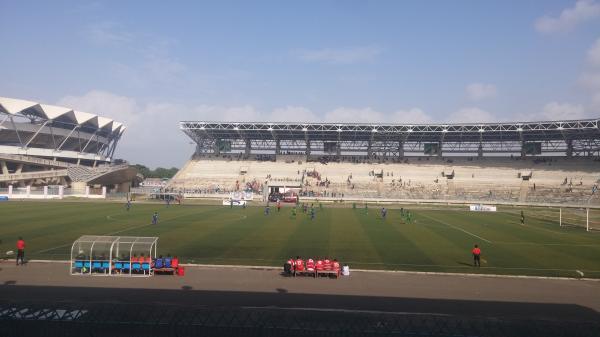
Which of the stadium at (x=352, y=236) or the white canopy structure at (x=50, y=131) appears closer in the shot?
the stadium at (x=352, y=236)

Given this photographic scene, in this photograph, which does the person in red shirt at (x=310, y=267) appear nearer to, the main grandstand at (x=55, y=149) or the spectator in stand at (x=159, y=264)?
the spectator in stand at (x=159, y=264)

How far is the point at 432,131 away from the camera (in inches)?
3420

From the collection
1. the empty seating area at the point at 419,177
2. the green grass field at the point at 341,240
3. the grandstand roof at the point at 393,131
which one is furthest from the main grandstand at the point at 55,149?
the green grass field at the point at 341,240

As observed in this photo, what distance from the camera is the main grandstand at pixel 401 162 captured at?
78.4 metres

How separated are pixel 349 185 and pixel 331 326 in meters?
75.5

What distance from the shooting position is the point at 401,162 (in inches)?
3755

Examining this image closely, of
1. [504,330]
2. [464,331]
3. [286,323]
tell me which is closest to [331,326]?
[286,323]

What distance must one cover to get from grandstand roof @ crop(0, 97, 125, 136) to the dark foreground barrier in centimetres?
9477

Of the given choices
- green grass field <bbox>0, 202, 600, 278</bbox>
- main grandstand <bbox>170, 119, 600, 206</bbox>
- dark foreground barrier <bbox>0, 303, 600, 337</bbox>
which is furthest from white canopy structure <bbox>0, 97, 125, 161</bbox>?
dark foreground barrier <bbox>0, 303, 600, 337</bbox>

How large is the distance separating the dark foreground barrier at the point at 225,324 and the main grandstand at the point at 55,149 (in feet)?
214

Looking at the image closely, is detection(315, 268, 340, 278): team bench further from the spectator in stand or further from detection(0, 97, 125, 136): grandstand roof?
detection(0, 97, 125, 136): grandstand roof

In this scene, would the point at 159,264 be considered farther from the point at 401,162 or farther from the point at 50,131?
the point at 50,131

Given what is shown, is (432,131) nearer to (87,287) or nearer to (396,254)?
(396,254)

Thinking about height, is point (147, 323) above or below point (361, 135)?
below
